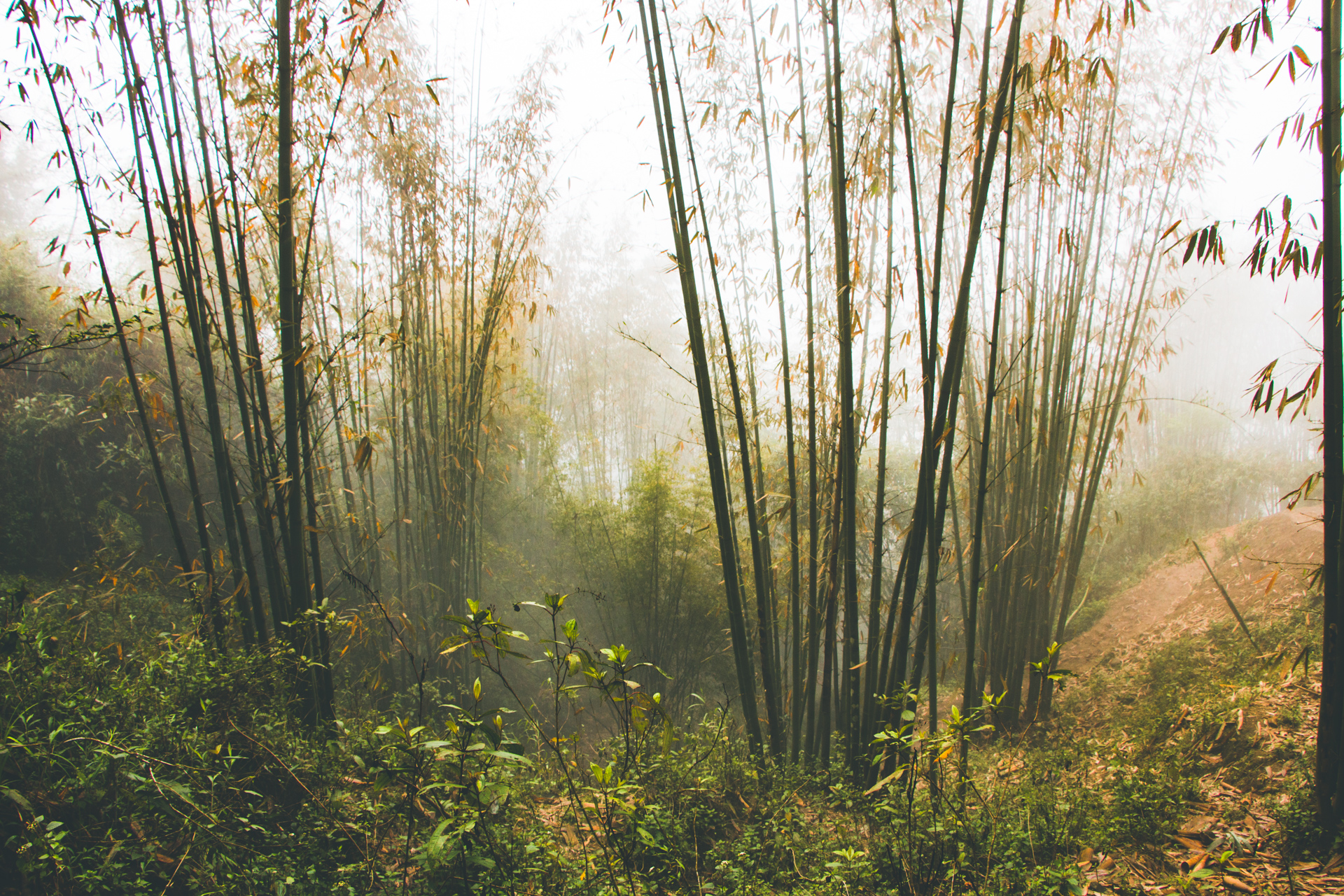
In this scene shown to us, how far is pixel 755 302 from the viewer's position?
2746 mm

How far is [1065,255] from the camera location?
9.00 ft

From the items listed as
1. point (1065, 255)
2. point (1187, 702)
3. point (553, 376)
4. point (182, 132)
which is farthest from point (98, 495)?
point (1187, 702)

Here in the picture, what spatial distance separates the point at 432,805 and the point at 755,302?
2217 millimetres

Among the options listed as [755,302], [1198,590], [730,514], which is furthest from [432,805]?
[1198,590]

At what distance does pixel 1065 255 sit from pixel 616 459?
5.22 meters

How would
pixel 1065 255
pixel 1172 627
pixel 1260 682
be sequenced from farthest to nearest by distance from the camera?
pixel 1172 627, pixel 1065 255, pixel 1260 682

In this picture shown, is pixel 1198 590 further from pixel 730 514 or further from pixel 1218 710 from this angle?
pixel 730 514

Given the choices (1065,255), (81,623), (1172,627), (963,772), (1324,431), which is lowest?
(1172,627)

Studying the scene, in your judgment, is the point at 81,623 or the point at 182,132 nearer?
the point at 182,132

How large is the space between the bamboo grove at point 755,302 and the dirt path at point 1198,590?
6.10 feet

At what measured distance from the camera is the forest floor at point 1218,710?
1.30 metres

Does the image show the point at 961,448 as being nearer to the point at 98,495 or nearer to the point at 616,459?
the point at 616,459

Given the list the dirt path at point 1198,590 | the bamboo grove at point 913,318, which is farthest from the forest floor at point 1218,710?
the bamboo grove at point 913,318

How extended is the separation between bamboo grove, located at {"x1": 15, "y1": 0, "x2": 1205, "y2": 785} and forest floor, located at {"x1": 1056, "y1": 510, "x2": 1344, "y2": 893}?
0.46 m
